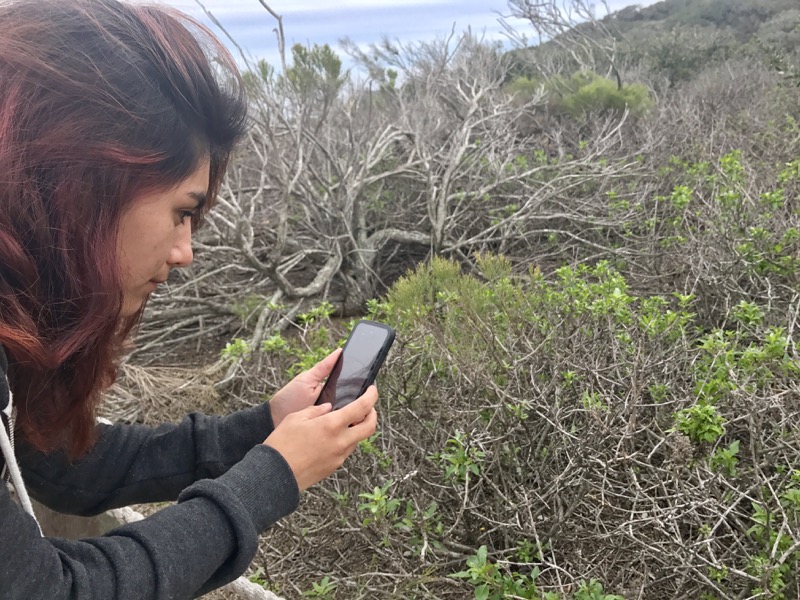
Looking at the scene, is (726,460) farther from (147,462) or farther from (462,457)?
(147,462)

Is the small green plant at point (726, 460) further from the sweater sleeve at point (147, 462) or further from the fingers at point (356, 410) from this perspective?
the sweater sleeve at point (147, 462)

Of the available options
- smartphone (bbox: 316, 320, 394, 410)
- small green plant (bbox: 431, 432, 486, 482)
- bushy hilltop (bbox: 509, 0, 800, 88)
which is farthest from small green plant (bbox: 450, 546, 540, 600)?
bushy hilltop (bbox: 509, 0, 800, 88)

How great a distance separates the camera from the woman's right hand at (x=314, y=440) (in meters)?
1.11

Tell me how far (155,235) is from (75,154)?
181mm

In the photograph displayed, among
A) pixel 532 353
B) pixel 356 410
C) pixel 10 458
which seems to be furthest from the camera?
pixel 532 353

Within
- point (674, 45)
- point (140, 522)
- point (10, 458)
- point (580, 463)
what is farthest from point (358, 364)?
point (674, 45)

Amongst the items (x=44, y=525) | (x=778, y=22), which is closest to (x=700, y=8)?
(x=778, y=22)

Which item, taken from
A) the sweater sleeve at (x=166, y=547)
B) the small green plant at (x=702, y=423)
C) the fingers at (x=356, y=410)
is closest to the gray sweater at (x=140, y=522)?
the sweater sleeve at (x=166, y=547)

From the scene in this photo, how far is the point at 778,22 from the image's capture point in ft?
45.1

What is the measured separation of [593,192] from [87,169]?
4.48 m

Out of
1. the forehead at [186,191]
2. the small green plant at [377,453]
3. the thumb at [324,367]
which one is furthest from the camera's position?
the small green plant at [377,453]

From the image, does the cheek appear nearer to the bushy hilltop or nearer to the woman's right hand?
the woman's right hand

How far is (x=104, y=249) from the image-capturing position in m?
1.02

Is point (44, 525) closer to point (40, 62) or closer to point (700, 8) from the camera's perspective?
point (40, 62)
